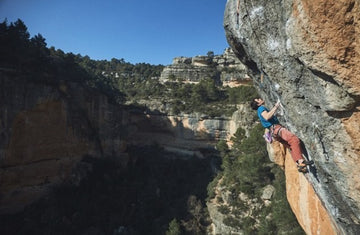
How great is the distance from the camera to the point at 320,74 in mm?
3953

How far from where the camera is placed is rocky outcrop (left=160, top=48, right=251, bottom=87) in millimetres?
42372

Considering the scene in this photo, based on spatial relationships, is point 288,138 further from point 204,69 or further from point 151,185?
point 204,69

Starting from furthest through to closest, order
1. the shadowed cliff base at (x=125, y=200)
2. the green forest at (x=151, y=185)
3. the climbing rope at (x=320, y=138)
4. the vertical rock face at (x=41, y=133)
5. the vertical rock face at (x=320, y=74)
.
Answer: the shadowed cliff base at (x=125, y=200)
the green forest at (x=151, y=185)
the vertical rock face at (x=41, y=133)
the climbing rope at (x=320, y=138)
the vertical rock face at (x=320, y=74)

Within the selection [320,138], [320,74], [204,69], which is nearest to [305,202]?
[320,138]

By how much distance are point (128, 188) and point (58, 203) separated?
7.06 metres

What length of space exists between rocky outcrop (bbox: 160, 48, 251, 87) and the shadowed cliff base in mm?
14842

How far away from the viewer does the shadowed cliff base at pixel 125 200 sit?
21375 mm

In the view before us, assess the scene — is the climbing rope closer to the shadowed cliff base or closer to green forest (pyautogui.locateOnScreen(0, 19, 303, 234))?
green forest (pyautogui.locateOnScreen(0, 19, 303, 234))

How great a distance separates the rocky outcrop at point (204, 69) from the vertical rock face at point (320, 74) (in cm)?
3306

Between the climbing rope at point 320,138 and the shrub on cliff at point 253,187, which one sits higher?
the climbing rope at point 320,138

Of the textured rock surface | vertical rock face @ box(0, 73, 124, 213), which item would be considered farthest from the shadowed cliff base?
the textured rock surface

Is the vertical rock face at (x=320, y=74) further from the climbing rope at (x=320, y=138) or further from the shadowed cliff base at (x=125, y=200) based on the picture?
the shadowed cliff base at (x=125, y=200)

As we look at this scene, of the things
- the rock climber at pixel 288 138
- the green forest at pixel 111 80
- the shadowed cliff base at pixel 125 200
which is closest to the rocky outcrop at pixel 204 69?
the green forest at pixel 111 80

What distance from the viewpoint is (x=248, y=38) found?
5750mm
